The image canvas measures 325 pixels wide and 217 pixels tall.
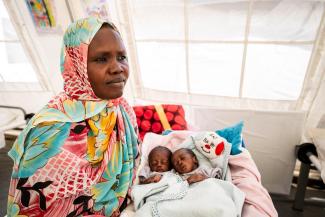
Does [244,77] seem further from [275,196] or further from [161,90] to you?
[275,196]

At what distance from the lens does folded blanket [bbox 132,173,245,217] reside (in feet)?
3.51

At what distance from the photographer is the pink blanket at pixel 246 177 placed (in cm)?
121

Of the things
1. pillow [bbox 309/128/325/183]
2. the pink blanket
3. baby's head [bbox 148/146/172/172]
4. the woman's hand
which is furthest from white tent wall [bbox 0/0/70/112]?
pillow [bbox 309/128/325/183]

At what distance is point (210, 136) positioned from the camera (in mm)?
1616

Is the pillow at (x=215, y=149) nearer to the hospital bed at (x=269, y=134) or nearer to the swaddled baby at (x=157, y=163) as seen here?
the swaddled baby at (x=157, y=163)

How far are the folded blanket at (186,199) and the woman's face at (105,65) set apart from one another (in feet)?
1.73

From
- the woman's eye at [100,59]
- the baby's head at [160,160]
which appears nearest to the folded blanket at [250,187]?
the baby's head at [160,160]

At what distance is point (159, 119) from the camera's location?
214cm

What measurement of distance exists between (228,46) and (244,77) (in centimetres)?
33

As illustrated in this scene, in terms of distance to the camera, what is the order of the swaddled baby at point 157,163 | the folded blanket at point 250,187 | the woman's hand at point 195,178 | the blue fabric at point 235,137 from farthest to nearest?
the blue fabric at point 235,137 → the swaddled baby at point 157,163 → the woman's hand at point 195,178 → the folded blanket at point 250,187

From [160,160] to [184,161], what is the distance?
0.16 metres

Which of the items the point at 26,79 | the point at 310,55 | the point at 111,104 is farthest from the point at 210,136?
the point at 26,79

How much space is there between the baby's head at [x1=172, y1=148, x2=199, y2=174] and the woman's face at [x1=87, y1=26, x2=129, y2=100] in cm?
65

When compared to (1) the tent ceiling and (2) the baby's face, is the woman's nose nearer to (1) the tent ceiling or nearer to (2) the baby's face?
(2) the baby's face
